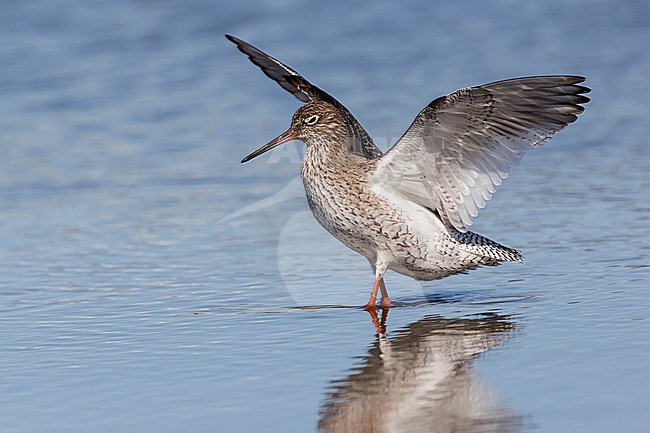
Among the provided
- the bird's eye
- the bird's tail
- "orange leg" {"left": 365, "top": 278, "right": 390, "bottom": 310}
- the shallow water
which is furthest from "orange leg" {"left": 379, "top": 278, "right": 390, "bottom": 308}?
the bird's eye

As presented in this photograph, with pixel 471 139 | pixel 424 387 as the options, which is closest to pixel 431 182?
pixel 471 139

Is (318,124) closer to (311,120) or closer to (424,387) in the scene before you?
(311,120)

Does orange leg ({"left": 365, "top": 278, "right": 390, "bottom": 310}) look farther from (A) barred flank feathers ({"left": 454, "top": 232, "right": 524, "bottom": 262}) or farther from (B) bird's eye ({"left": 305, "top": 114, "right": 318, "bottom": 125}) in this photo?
(B) bird's eye ({"left": 305, "top": 114, "right": 318, "bottom": 125})

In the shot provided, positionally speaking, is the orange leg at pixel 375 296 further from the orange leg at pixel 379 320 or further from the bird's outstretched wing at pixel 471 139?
the bird's outstretched wing at pixel 471 139

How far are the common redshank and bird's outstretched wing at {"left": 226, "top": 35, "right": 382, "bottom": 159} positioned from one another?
0.17 m

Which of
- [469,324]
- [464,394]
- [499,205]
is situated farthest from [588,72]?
[464,394]

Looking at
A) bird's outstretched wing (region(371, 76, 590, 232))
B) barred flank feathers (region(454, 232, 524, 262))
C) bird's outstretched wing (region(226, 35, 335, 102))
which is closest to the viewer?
bird's outstretched wing (region(371, 76, 590, 232))

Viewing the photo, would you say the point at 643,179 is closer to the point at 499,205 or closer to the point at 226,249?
the point at 499,205

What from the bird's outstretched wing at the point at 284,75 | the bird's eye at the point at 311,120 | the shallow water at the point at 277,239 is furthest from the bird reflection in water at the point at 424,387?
the bird's outstretched wing at the point at 284,75

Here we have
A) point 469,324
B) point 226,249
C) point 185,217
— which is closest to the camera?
point 469,324

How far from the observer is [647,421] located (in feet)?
14.3

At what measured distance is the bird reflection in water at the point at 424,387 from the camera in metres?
4.50

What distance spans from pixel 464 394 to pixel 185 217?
4079mm

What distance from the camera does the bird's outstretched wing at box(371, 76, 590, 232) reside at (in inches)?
249
